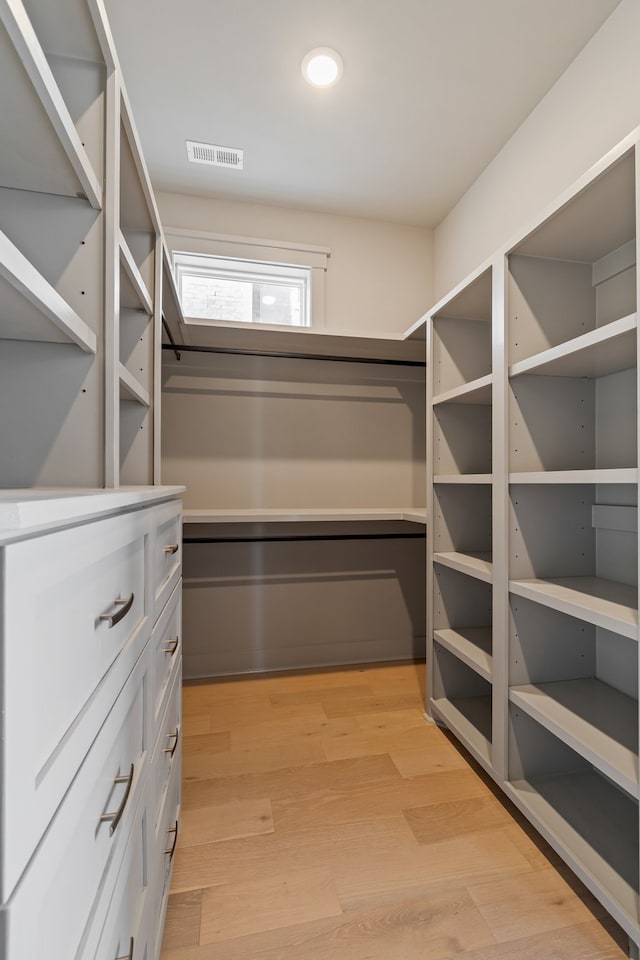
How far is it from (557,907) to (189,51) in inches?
111

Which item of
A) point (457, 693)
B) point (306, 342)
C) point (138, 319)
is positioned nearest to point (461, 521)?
point (457, 693)

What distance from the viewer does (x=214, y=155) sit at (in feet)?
6.78

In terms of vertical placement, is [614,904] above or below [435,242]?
below

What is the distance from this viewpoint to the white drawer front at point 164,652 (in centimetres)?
88

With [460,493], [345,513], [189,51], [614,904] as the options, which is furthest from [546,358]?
[189,51]

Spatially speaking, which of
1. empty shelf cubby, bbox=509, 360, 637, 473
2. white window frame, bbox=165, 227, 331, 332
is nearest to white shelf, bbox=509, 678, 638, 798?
empty shelf cubby, bbox=509, 360, 637, 473

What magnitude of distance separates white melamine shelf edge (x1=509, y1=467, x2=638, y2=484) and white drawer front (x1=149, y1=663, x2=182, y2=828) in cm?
113

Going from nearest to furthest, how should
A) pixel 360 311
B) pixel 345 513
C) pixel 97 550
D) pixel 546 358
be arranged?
pixel 97 550 < pixel 546 358 < pixel 345 513 < pixel 360 311

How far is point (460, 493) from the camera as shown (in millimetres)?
1938

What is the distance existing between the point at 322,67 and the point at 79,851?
2.26 meters

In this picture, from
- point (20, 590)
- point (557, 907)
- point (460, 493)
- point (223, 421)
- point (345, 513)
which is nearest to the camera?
point (20, 590)

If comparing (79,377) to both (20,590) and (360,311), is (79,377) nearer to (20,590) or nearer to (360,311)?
(20,590)

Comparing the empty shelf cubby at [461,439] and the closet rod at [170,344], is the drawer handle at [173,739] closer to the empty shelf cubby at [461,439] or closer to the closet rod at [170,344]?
the empty shelf cubby at [461,439]

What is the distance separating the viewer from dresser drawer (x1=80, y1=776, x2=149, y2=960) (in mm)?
510
